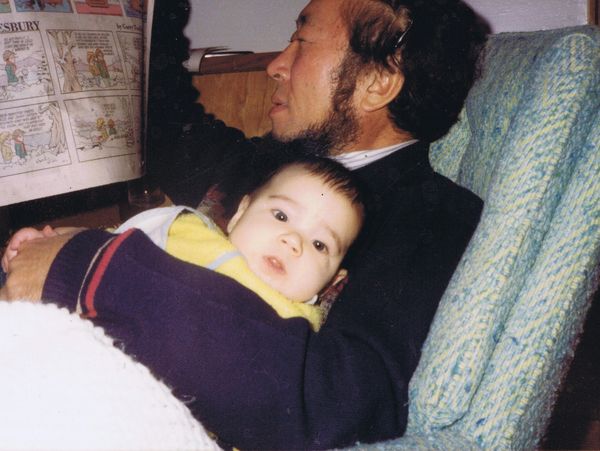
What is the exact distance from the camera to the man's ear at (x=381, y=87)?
101 centimetres

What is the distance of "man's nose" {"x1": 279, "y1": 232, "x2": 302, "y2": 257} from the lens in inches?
28.0

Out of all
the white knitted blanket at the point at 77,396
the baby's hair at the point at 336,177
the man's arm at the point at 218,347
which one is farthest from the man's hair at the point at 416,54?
the white knitted blanket at the point at 77,396

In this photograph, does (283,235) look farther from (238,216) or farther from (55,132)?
(55,132)

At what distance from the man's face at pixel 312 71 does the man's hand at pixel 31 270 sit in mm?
588

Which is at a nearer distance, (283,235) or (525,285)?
(525,285)

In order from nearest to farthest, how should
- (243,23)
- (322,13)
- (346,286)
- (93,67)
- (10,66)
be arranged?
1. (346,286)
2. (10,66)
3. (93,67)
4. (322,13)
5. (243,23)

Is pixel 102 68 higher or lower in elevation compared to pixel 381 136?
higher

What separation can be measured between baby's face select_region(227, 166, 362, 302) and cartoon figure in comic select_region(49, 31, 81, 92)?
0.45 metres

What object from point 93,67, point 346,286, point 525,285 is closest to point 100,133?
point 93,67

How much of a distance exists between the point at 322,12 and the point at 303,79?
0.56 ft

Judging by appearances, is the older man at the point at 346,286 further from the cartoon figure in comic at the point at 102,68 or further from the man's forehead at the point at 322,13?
the cartoon figure in comic at the point at 102,68

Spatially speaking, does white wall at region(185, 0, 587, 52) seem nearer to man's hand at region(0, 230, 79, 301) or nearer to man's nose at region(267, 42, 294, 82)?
man's nose at region(267, 42, 294, 82)

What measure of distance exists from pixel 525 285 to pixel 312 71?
2.19ft

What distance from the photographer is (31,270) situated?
58 centimetres
